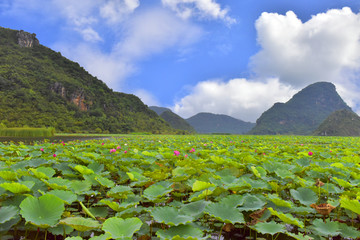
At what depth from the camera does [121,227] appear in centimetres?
130

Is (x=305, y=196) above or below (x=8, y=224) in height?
above

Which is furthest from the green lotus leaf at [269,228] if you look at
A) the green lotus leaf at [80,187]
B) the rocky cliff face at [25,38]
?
the rocky cliff face at [25,38]

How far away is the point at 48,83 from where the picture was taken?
65062 millimetres

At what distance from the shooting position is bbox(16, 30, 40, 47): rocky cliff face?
77137 millimetres

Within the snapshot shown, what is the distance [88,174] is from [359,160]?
14.7 feet

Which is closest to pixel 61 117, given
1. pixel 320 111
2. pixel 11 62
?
pixel 11 62

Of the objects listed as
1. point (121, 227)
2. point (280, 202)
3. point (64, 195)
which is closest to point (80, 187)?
point (64, 195)

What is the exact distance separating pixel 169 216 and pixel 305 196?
1404 millimetres

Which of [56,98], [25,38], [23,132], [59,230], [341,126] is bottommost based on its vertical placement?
[23,132]

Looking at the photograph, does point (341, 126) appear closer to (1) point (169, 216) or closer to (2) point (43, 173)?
(1) point (169, 216)

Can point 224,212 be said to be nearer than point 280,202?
Yes

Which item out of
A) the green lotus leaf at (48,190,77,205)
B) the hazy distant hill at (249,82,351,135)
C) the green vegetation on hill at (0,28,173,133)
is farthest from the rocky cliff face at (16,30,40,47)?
the hazy distant hill at (249,82,351,135)

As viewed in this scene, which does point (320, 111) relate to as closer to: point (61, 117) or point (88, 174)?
point (61, 117)

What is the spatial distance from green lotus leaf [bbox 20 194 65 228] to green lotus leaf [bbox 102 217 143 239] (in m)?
0.35
